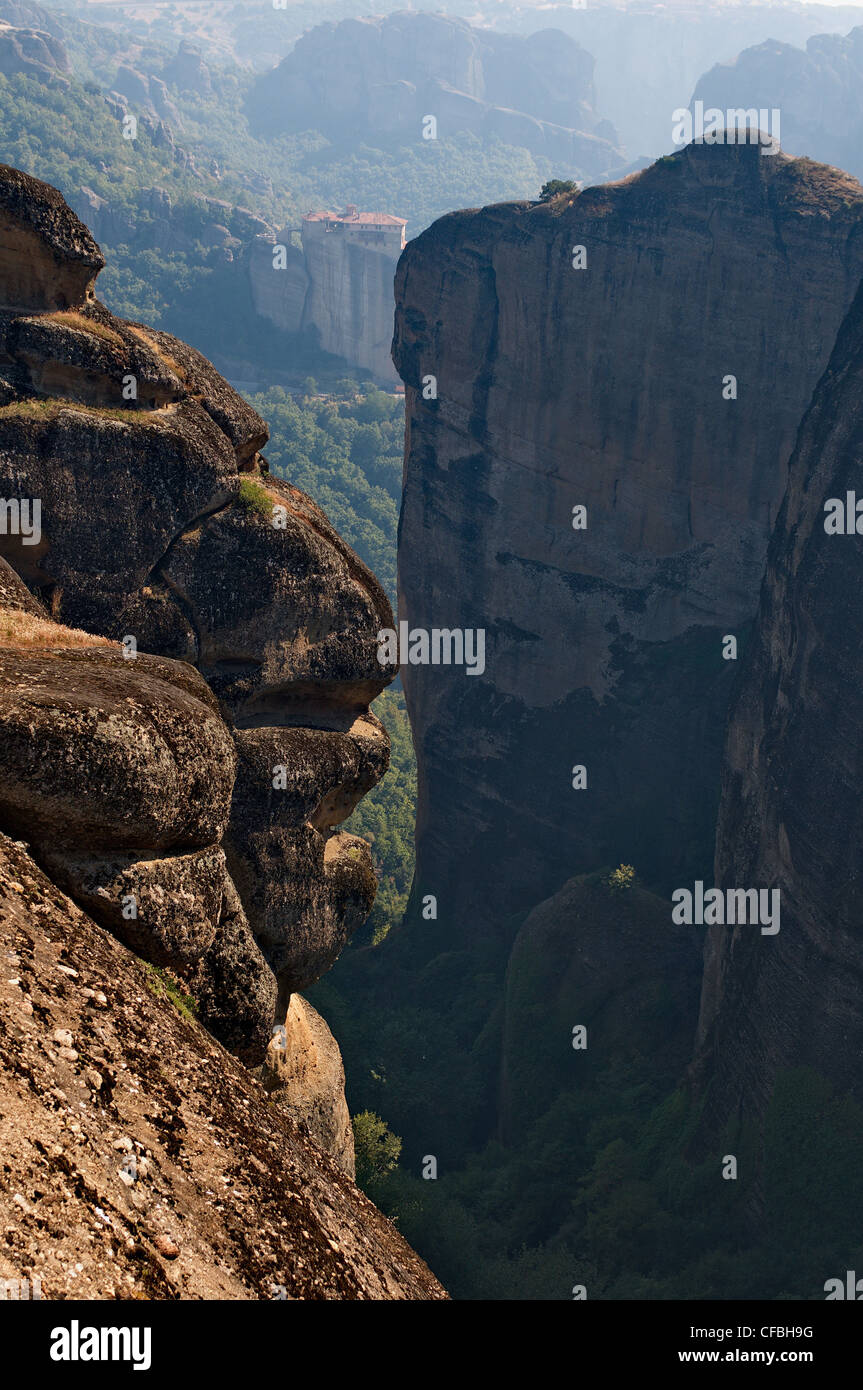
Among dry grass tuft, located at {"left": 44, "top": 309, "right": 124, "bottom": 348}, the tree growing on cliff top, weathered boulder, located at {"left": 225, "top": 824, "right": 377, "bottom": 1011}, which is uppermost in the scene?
the tree growing on cliff top

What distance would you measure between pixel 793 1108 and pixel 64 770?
25017 millimetres

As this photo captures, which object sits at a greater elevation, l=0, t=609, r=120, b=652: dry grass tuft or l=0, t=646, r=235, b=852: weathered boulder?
l=0, t=609, r=120, b=652: dry grass tuft

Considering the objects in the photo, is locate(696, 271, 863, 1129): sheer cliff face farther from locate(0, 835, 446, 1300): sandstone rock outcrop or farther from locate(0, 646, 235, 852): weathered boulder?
locate(0, 835, 446, 1300): sandstone rock outcrop

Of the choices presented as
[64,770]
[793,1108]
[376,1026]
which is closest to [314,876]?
[64,770]

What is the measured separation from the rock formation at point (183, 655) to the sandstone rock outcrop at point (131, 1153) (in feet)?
4.13

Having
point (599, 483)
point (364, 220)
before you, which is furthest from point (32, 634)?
point (364, 220)

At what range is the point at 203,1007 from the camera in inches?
563

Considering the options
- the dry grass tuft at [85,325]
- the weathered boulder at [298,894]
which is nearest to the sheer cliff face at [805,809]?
the weathered boulder at [298,894]

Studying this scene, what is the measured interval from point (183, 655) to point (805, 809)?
18.8 m

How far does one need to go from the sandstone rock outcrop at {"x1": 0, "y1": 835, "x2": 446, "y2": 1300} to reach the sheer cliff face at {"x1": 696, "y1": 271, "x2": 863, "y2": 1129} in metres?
20.8

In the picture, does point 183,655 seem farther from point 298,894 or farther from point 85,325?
point 85,325

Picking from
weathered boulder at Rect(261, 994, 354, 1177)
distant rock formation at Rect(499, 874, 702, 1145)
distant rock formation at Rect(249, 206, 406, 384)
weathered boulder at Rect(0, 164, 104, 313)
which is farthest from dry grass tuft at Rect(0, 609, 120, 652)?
distant rock formation at Rect(249, 206, 406, 384)

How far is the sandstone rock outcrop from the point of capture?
8164mm

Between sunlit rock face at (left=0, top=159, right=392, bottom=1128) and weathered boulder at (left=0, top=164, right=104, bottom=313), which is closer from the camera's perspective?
sunlit rock face at (left=0, top=159, right=392, bottom=1128)
